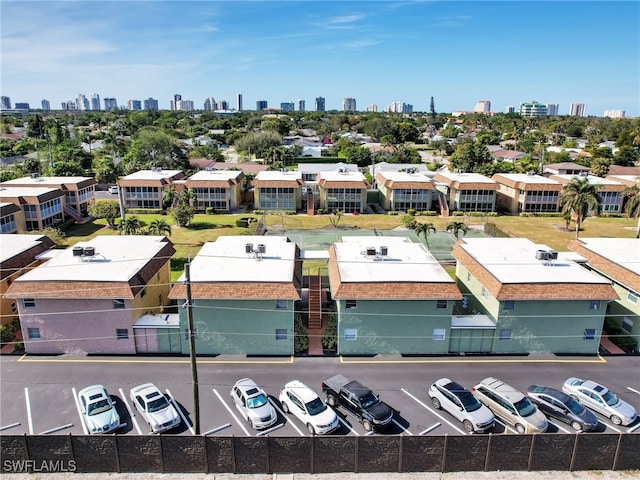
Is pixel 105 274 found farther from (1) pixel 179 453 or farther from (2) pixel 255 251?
(1) pixel 179 453

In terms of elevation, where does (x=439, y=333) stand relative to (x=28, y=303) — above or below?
below

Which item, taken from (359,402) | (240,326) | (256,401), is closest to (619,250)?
(359,402)

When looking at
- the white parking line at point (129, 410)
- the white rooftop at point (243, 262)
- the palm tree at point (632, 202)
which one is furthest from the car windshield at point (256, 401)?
the palm tree at point (632, 202)

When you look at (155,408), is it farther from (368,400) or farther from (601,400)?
(601,400)

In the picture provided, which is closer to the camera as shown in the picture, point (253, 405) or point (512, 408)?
point (512, 408)

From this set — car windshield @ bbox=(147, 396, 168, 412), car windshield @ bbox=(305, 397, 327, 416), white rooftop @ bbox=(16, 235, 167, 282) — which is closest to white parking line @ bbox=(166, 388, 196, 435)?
car windshield @ bbox=(147, 396, 168, 412)

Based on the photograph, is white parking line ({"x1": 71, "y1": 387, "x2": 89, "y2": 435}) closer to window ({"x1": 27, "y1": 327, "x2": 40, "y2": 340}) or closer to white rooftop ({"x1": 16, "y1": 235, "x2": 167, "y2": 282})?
window ({"x1": 27, "y1": 327, "x2": 40, "y2": 340})
